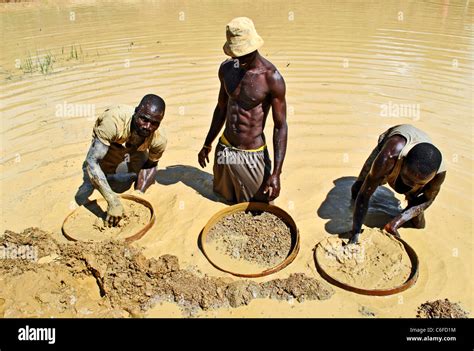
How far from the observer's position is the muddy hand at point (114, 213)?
314 cm

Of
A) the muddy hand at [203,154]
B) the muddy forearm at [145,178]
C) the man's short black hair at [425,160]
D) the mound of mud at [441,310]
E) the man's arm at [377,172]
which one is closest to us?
the mound of mud at [441,310]

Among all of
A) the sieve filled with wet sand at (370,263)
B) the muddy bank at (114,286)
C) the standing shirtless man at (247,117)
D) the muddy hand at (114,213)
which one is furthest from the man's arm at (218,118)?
the sieve filled with wet sand at (370,263)

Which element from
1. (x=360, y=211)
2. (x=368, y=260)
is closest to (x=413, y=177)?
(x=360, y=211)

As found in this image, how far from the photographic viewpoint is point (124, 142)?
11.4ft

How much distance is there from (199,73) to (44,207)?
381 centimetres

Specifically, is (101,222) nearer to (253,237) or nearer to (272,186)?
(253,237)

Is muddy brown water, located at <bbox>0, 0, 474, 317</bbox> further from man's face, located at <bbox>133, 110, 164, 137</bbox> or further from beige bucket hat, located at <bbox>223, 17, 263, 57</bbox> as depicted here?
beige bucket hat, located at <bbox>223, 17, 263, 57</bbox>

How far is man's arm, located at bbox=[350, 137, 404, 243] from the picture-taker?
2.83m

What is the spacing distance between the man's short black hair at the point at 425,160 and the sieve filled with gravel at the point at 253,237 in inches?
41.2

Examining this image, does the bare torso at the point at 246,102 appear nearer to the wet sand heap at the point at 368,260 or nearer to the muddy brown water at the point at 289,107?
the muddy brown water at the point at 289,107

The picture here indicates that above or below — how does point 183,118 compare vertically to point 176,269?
above

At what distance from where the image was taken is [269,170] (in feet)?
11.0
